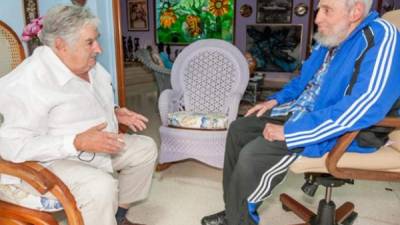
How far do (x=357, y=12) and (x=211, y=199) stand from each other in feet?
4.49

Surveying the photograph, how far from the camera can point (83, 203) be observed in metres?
1.36

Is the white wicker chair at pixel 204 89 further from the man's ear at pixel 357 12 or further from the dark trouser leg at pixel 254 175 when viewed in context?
the man's ear at pixel 357 12

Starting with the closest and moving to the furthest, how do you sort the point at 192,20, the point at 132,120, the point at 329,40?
the point at 329,40 < the point at 132,120 < the point at 192,20

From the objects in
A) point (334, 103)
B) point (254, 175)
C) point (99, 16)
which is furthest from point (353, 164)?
point (99, 16)

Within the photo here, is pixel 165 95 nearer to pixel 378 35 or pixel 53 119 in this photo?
pixel 53 119

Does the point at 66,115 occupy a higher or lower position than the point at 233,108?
higher

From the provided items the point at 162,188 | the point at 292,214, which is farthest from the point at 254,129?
the point at 162,188

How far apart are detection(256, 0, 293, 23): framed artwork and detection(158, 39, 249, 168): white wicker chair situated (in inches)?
176

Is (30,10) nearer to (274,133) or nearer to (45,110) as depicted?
(45,110)

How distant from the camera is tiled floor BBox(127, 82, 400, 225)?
1.98m

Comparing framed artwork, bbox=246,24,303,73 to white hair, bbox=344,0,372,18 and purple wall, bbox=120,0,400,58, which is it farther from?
white hair, bbox=344,0,372,18

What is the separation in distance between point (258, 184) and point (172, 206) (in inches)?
31.2

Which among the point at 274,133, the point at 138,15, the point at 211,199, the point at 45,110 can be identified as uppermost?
the point at 138,15

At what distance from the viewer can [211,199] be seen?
2.20 metres
